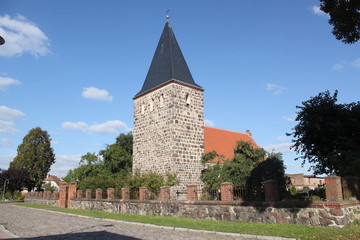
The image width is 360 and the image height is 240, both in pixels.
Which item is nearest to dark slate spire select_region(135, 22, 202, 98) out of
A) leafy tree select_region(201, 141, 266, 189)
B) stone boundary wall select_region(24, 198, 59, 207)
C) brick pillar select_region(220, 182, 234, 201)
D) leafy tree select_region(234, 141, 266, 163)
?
leafy tree select_region(234, 141, 266, 163)

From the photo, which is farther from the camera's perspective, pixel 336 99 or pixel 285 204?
pixel 336 99

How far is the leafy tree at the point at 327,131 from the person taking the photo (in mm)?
15633

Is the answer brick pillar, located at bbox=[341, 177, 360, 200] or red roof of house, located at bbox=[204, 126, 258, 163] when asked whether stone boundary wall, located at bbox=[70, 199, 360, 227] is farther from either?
red roof of house, located at bbox=[204, 126, 258, 163]

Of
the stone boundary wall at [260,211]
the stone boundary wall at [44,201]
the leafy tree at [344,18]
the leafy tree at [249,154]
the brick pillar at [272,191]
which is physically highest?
the leafy tree at [344,18]

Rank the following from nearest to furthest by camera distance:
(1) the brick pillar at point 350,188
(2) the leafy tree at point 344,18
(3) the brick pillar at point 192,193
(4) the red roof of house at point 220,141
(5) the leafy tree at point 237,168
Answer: (2) the leafy tree at point 344,18 → (1) the brick pillar at point 350,188 → (3) the brick pillar at point 192,193 → (5) the leafy tree at point 237,168 → (4) the red roof of house at point 220,141

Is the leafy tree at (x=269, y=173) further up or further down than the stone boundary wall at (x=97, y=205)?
further up

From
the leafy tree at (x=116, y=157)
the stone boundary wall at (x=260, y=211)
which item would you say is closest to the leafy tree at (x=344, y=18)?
the stone boundary wall at (x=260, y=211)

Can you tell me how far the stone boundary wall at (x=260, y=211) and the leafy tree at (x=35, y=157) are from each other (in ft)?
125

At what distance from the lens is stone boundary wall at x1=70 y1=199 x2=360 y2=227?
9922mm

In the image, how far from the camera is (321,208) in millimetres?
10078

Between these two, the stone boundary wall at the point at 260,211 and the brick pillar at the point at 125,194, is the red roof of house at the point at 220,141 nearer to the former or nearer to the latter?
the brick pillar at the point at 125,194

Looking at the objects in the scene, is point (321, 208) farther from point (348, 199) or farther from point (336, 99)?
point (336, 99)

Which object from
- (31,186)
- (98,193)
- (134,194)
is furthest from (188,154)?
(31,186)

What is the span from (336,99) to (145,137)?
14.3 metres
